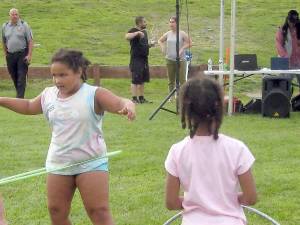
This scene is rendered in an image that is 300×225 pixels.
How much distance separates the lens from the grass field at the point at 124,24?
75.2ft

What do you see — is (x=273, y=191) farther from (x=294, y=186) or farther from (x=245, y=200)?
(x=245, y=200)

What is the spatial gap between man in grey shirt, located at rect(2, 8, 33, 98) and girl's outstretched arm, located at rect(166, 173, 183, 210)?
488 inches

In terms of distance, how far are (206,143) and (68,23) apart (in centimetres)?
2268

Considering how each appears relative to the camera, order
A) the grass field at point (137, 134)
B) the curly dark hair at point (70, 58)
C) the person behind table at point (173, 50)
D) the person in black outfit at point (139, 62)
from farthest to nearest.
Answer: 1. the person in black outfit at point (139, 62)
2. the person behind table at point (173, 50)
3. the grass field at point (137, 134)
4. the curly dark hair at point (70, 58)

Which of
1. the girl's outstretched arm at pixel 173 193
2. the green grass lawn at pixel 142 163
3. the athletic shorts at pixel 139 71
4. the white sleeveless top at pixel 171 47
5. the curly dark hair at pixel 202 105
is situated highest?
the curly dark hair at pixel 202 105

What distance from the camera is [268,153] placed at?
9.57m

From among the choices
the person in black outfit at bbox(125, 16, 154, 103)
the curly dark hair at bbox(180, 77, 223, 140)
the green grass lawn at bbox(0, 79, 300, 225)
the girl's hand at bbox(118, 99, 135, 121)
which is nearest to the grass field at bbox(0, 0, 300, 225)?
the green grass lawn at bbox(0, 79, 300, 225)

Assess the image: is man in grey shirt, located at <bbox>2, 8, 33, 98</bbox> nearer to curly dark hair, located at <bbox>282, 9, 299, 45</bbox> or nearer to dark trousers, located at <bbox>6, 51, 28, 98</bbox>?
dark trousers, located at <bbox>6, 51, 28, 98</bbox>

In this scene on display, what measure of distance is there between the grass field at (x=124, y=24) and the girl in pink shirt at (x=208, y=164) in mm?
17345

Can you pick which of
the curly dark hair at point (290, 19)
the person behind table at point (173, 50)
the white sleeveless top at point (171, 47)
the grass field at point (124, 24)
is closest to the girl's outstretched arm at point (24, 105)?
the curly dark hair at point (290, 19)

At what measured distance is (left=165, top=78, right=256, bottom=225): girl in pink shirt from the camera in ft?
12.3

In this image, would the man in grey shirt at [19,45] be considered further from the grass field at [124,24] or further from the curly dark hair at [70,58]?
the curly dark hair at [70,58]

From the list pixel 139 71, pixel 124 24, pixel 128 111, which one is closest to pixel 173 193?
pixel 128 111

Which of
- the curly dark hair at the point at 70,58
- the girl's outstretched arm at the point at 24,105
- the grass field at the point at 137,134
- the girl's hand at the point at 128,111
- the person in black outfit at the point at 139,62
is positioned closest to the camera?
the girl's hand at the point at 128,111
